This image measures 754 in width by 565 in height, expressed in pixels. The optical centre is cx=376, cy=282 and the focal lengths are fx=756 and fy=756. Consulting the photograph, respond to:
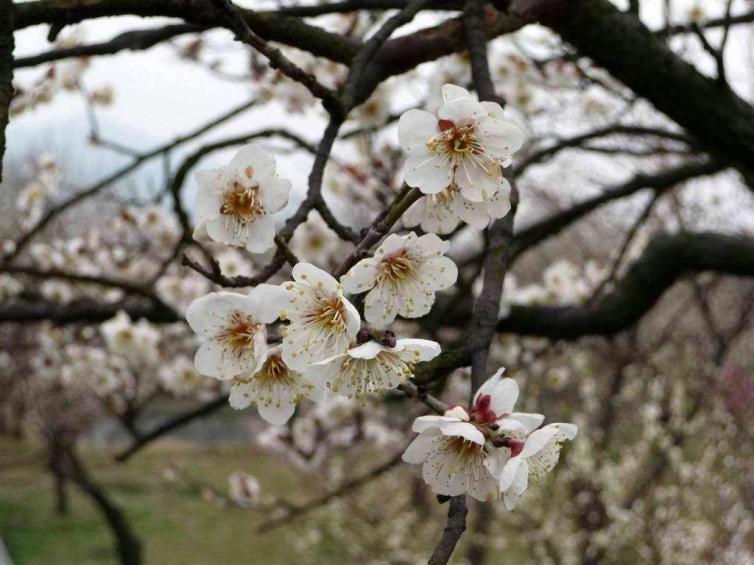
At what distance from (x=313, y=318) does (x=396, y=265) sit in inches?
3.9

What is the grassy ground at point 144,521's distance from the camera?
7082 mm

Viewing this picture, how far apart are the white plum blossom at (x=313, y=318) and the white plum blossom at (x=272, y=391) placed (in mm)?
67

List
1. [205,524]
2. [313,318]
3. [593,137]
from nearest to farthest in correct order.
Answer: [313,318] → [593,137] → [205,524]

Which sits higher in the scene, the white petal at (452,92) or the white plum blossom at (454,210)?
the white petal at (452,92)

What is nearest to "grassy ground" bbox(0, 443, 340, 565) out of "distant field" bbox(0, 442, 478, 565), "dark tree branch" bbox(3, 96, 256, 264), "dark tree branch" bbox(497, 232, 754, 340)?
"distant field" bbox(0, 442, 478, 565)

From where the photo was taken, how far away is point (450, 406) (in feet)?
2.28

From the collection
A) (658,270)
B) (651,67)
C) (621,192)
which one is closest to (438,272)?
(651,67)

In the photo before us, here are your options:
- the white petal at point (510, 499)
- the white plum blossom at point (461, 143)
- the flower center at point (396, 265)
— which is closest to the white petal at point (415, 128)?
the white plum blossom at point (461, 143)

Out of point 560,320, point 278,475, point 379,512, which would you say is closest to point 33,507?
point 278,475

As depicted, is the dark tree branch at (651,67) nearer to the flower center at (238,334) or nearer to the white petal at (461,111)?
the white petal at (461,111)

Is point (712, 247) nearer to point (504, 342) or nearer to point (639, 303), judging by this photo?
point (639, 303)

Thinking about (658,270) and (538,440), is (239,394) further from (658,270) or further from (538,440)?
(658,270)

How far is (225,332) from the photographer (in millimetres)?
766

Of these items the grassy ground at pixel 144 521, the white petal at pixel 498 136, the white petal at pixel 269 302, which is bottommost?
the grassy ground at pixel 144 521
